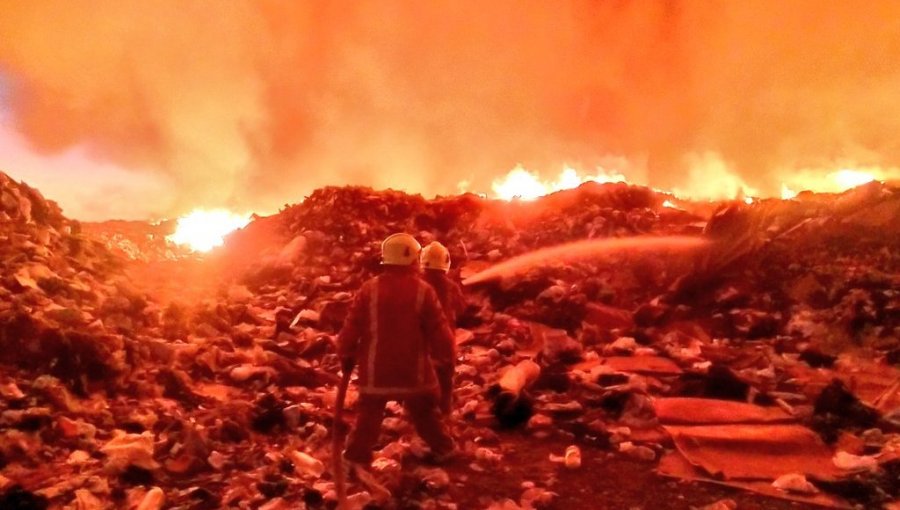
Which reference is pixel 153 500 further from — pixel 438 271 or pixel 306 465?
pixel 438 271

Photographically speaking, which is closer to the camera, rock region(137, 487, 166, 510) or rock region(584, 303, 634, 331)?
rock region(137, 487, 166, 510)

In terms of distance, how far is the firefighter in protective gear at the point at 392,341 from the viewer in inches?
159

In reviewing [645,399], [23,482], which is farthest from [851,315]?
[23,482]

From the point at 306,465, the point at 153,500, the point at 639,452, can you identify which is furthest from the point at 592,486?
the point at 153,500

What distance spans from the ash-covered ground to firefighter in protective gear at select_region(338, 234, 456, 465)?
1.31 feet

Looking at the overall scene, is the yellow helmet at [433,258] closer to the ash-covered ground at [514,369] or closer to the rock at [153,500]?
the ash-covered ground at [514,369]

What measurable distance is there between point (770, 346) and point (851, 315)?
1.00m

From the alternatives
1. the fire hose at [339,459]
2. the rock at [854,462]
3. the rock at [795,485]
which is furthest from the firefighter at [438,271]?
the rock at [854,462]

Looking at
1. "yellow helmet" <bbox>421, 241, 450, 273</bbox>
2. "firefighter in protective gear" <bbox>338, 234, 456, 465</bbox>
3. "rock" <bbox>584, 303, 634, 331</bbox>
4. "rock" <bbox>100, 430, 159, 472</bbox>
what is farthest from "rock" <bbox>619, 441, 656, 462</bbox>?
"rock" <bbox>584, 303, 634, 331</bbox>

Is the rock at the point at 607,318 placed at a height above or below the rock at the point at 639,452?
above

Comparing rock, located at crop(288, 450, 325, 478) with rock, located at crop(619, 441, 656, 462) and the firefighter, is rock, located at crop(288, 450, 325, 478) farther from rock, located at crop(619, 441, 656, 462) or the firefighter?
rock, located at crop(619, 441, 656, 462)

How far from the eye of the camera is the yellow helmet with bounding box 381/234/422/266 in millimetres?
4070

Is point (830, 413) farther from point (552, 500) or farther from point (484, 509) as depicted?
point (484, 509)

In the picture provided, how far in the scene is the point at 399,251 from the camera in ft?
13.4
